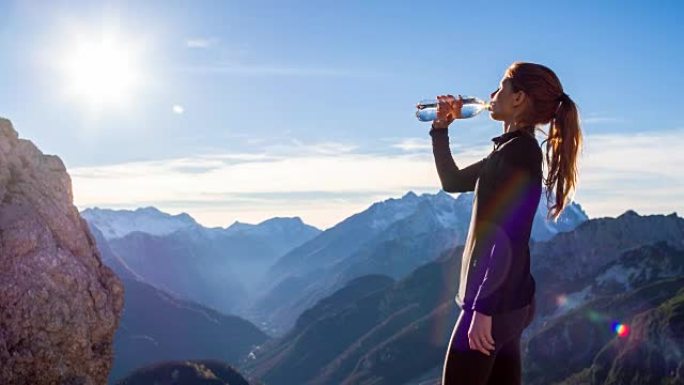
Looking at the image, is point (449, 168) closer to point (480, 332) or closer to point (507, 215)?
point (507, 215)

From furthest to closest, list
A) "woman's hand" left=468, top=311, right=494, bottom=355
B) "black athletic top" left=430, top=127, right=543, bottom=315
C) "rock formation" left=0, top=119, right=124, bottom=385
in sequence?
"rock formation" left=0, top=119, right=124, bottom=385 → "black athletic top" left=430, top=127, right=543, bottom=315 → "woman's hand" left=468, top=311, right=494, bottom=355

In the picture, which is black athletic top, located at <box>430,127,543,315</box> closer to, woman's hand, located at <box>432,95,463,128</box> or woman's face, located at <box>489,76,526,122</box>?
woman's face, located at <box>489,76,526,122</box>

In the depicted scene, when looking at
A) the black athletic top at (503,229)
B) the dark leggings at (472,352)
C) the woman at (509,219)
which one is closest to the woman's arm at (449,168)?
the woman at (509,219)

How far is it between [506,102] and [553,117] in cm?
51

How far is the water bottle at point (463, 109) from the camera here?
8048mm

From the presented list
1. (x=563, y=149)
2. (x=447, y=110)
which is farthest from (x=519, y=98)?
(x=447, y=110)

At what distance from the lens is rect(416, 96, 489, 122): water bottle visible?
8.05 metres

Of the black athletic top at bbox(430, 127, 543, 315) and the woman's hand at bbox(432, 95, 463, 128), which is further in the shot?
the woman's hand at bbox(432, 95, 463, 128)

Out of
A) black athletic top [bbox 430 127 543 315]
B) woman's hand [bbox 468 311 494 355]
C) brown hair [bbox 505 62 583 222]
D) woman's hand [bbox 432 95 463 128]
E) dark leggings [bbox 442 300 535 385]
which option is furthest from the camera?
woman's hand [bbox 432 95 463 128]

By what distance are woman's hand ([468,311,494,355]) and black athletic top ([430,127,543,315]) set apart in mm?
Result: 65

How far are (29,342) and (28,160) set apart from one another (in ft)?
18.4

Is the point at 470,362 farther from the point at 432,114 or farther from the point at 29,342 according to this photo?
the point at 29,342

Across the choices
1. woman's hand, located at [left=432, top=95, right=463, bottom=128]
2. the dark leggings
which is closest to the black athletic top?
the dark leggings

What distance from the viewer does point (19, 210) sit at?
603 inches
